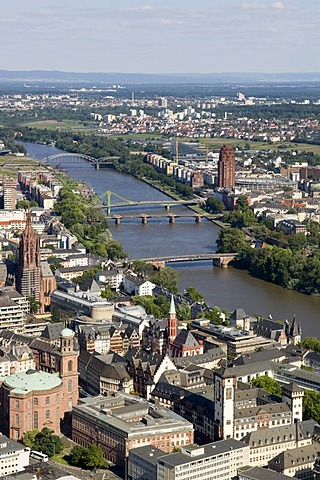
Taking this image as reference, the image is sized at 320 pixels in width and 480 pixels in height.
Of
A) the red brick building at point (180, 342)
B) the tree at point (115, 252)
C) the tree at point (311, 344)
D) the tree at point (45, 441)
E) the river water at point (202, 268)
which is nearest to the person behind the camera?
the tree at point (45, 441)

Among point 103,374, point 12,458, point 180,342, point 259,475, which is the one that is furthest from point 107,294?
point 259,475

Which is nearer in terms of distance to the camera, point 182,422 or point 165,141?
point 182,422

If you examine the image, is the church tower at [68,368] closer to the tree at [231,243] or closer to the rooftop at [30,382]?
the rooftop at [30,382]

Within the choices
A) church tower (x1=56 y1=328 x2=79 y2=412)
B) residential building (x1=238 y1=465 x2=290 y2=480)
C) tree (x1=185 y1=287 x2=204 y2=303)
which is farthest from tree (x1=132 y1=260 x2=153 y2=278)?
residential building (x1=238 y1=465 x2=290 y2=480)

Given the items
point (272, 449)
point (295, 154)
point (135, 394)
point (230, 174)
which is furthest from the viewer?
point (295, 154)

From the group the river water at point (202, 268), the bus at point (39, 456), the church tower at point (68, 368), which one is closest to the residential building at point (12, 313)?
the church tower at point (68, 368)

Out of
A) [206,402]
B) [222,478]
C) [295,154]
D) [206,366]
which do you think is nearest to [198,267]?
[206,366]

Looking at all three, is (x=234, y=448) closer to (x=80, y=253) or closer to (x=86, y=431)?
(x=86, y=431)
